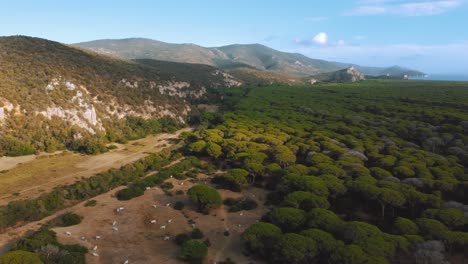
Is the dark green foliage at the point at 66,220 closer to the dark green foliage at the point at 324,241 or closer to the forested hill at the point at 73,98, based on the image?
the dark green foliage at the point at 324,241

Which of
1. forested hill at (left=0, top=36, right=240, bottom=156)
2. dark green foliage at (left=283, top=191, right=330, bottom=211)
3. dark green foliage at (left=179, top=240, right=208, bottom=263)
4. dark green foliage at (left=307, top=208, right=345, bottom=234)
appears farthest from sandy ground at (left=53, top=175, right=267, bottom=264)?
forested hill at (left=0, top=36, right=240, bottom=156)

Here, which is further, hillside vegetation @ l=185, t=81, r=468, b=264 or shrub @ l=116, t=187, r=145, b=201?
shrub @ l=116, t=187, r=145, b=201

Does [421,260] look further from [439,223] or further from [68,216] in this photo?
[68,216]

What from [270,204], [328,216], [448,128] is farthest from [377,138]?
[328,216]

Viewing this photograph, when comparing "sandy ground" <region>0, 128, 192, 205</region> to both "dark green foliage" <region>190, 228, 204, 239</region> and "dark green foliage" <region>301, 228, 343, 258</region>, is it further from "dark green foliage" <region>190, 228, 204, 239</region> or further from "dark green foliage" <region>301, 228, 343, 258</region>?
"dark green foliage" <region>301, 228, 343, 258</region>

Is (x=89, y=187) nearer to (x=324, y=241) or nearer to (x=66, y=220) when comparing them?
(x=66, y=220)

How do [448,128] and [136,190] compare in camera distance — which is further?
[448,128]

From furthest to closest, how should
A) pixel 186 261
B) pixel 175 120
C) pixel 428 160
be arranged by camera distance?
pixel 175 120
pixel 428 160
pixel 186 261
